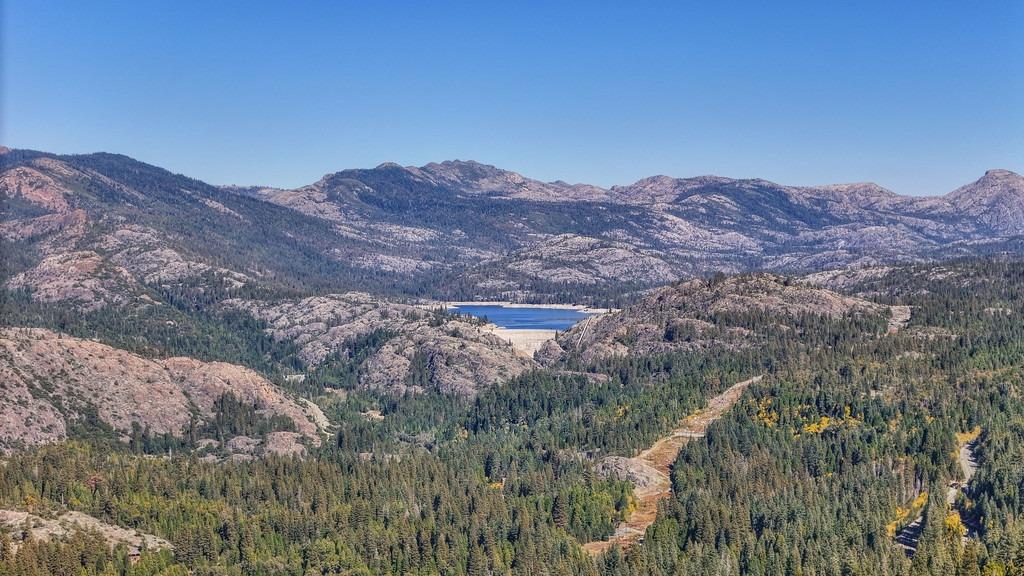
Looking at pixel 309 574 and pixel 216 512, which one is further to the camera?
pixel 216 512

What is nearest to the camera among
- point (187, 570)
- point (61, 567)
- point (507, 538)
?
point (61, 567)

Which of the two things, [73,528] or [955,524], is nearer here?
[73,528]

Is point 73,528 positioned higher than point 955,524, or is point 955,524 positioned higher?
point 955,524

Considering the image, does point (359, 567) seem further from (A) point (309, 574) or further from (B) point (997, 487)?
(B) point (997, 487)

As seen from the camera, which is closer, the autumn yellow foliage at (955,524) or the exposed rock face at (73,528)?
the exposed rock face at (73,528)

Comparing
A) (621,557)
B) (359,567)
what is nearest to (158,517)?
(359,567)

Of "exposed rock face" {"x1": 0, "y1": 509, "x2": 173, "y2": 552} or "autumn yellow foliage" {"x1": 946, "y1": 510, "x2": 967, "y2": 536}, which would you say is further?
"autumn yellow foliage" {"x1": 946, "y1": 510, "x2": 967, "y2": 536}

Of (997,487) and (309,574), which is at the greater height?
(997,487)

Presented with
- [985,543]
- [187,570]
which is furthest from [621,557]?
[187,570]

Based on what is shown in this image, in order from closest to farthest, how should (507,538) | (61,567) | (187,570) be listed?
(61,567) → (187,570) → (507,538)
